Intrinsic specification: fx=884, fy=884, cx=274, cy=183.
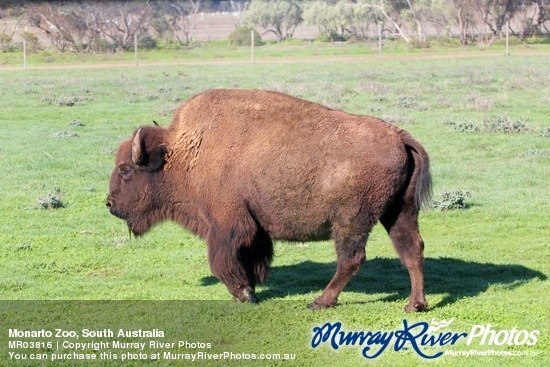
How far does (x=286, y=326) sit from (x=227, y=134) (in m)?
2.03

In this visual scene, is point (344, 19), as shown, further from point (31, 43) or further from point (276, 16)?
point (31, 43)

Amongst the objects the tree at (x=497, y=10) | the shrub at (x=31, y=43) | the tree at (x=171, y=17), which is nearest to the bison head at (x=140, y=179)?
the shrub at (x=31, y=43)

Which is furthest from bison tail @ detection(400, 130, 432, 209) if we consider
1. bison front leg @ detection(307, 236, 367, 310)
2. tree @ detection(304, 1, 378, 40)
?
tree @ detection(304, 1, 378, 40)

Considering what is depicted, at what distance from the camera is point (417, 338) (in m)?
7.25

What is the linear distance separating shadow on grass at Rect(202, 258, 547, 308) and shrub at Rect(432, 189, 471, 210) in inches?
102

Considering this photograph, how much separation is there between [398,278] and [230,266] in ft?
6.84

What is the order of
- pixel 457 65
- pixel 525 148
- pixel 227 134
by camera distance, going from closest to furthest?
pixel 227 134
pixel 525 148
pixel 457 65

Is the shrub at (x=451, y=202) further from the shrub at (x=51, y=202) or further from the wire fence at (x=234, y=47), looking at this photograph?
the wire fence at (x=234, y=47)

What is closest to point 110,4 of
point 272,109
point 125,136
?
point 125,136

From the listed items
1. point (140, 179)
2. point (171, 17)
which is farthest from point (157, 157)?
point (171, 17)

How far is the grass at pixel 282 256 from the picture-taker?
25.2 feet

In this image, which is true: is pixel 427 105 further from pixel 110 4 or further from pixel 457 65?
pixel 110 4

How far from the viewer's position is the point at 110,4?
6600cm

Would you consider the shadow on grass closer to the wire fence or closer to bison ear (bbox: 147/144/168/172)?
bison ear (bbox: 147/144/168/172)
